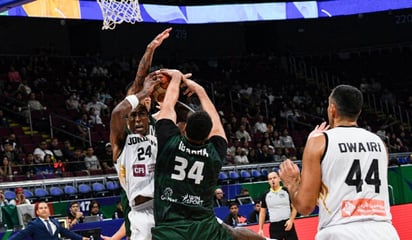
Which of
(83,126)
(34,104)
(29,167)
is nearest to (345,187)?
(29,167)

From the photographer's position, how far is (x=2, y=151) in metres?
18.2

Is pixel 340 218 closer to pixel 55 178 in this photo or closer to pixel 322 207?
pixel 322 207

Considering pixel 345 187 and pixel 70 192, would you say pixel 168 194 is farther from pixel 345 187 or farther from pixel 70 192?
pixel 70 192

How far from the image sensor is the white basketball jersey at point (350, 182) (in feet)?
15.1

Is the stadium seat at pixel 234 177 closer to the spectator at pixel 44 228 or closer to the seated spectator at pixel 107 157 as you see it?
the seated spectator at pixel 107 157

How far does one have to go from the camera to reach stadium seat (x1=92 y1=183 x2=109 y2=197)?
1752 centimetres

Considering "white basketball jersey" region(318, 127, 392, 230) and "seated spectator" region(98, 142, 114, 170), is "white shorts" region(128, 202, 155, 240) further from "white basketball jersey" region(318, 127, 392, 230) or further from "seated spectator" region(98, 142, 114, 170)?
"seated spectator" region(98, 142, 114, 170)

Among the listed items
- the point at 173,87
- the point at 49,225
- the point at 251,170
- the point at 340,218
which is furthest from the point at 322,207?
the point at 251,170

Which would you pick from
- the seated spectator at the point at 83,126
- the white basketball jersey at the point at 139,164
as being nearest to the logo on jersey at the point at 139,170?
the white basketball jersey at the point at 139,164

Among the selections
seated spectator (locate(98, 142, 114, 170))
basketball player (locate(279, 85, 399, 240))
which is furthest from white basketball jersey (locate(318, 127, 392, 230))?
seated spectator (locate(98, 142, 114, 170))

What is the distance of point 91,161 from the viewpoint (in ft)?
62.5

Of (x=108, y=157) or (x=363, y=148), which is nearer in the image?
(x=363, y=148)

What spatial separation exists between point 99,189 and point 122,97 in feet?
20.7

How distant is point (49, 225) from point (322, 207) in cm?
702
